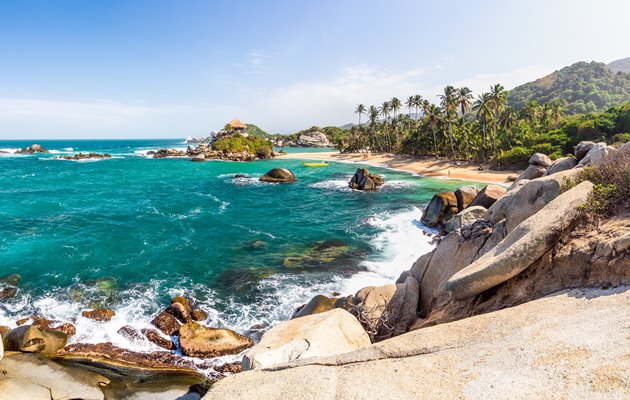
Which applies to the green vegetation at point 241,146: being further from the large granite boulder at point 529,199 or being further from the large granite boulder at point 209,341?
the large granite boulder at point 529,199

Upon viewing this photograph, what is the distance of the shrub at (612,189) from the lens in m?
8.59

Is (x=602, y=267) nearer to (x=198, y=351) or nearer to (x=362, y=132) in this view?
(x=198, y=351)

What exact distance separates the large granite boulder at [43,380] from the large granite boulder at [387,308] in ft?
32.0

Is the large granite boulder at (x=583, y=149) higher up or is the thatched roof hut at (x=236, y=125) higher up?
the thatched roof hut at (x=236, y=125)

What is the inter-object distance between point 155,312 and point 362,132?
114757 mm

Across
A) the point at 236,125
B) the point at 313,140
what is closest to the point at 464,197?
the point at 236,125

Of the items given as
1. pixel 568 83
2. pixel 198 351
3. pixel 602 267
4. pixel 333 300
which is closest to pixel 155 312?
pixel 198 351

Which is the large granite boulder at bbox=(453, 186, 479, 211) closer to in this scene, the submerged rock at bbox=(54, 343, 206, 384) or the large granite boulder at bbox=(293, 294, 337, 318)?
the large granite boulder at bbox=(293, 294, 337, 318)

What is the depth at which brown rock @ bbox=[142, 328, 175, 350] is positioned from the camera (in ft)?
47.8

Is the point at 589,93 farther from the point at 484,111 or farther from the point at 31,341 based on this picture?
the point at 31,341

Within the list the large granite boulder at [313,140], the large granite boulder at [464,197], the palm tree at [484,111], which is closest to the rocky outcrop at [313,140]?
the large granite boulder at [313,140]

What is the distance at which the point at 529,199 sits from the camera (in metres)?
12.3

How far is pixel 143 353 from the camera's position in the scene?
1405cm

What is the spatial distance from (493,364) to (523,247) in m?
4.15
